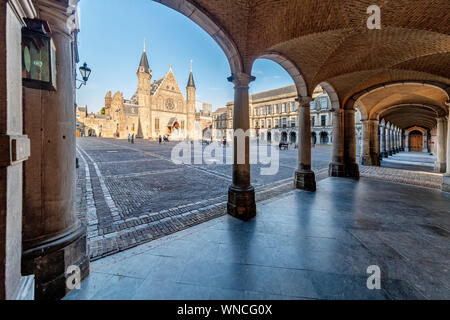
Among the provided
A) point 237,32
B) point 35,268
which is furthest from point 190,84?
point 35,268

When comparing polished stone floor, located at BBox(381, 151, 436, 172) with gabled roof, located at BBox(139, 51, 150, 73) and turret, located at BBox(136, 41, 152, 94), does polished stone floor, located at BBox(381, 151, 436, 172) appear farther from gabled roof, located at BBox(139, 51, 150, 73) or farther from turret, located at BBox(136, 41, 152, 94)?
gabled roof, located at BBox(139, 51, 150, 73)

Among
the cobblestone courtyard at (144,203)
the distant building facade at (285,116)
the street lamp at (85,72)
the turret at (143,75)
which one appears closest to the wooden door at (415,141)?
the distant building facade at (285,116)

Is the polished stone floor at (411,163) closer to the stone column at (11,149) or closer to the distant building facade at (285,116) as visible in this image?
the stone column at (11,149)

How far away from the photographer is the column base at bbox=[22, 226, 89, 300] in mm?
1795

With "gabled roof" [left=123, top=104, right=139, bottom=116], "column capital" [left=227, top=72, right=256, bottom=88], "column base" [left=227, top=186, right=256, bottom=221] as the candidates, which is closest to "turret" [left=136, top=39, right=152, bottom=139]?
"gabled roof" [left=123, top=104, right=139, bottom=116]

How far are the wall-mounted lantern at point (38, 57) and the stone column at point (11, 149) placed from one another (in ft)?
0.28

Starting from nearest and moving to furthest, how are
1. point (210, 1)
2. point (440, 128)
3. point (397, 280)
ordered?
point (397, 280)
point (210, 1)
point (440, 128)

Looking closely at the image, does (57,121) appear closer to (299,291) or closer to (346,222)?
(299,291)

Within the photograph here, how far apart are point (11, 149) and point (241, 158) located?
3.43 m

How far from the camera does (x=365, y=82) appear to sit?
Result: 7.75m

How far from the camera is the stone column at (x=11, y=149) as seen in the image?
4.23 feet

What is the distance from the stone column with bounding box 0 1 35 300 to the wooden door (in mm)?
44667
